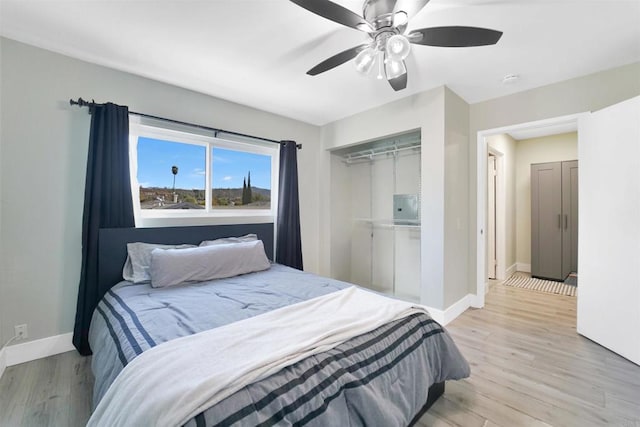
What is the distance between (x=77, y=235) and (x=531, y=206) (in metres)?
6.52

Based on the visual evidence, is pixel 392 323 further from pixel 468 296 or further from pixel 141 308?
pixel 468 296

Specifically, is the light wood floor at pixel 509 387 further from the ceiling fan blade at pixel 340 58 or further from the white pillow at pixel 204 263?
the ceiling fan blade at pixel 340 58

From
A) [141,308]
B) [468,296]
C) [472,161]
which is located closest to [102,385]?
[141,308]

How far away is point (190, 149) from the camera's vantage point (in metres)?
3.15

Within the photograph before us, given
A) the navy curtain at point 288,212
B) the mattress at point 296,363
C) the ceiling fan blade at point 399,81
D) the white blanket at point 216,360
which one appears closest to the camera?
the white blanket at point 216,360

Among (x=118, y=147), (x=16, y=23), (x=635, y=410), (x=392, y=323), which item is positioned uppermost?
(x=16, y=23)

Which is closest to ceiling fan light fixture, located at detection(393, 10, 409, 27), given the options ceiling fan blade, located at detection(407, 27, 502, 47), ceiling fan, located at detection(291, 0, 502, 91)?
ceiling fan, located at detection(291, 0, 502, 91)

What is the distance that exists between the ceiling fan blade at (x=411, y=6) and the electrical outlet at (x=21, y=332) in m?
3.62

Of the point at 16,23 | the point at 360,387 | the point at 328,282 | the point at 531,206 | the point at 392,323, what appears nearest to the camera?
the point at 360,387

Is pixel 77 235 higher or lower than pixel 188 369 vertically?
higher

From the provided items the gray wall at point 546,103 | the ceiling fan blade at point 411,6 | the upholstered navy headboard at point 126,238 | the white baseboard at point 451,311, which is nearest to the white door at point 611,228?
the gray wall at point 546,103

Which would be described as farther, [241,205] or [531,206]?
[531,206]

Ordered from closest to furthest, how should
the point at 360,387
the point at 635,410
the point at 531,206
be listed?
1. the point at 360,387
2. the point at 635,410
3. the point at 531,206

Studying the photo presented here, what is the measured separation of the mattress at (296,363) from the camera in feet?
3.36
